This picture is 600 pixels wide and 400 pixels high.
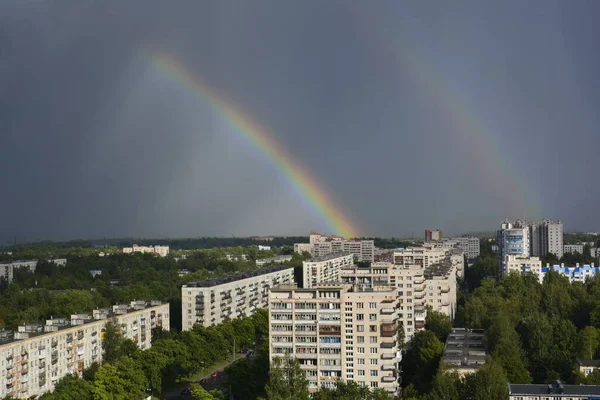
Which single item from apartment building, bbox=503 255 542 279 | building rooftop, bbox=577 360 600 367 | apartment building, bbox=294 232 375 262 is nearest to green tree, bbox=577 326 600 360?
building rooftop, bbox=577 360 600 367

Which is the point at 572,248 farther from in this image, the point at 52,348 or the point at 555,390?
the point at 52,348

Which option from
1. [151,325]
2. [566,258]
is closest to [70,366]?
[151,325]

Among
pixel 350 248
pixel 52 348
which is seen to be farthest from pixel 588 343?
pixel 350 248

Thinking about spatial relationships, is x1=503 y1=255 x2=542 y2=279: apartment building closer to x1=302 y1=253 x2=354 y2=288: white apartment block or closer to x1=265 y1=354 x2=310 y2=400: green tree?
x1=302 y1=253 x2=354 y2=288: white apartment block

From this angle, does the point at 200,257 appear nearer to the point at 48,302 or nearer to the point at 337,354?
the point at 48,302

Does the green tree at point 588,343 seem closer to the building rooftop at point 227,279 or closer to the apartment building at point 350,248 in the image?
the building rooftop at point 227,279

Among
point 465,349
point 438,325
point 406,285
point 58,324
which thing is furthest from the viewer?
point 406,285
